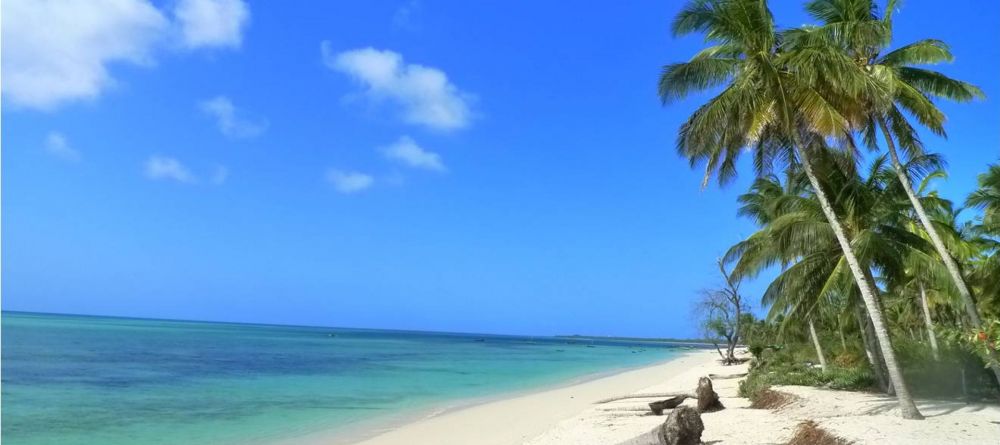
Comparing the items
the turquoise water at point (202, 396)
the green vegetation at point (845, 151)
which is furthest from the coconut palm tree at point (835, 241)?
the turquoise water at point (202, 396)

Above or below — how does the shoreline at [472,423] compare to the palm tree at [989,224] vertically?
below

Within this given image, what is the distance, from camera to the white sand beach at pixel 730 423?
9398 millimetres

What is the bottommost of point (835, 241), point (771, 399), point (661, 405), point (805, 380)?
point (661, 405)

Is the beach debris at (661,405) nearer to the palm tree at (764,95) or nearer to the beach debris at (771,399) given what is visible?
the beach debris at (771,399)

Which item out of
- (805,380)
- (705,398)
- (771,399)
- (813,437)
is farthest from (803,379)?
(813,437)

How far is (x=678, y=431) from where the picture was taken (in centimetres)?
834

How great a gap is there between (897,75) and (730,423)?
8.14 m

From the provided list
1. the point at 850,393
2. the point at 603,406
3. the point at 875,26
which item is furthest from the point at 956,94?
the point at 603,406

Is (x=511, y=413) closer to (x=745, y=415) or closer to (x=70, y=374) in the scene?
(x=745, y=415)

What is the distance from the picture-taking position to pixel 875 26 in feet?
38.6

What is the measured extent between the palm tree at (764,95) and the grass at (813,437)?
1.96m

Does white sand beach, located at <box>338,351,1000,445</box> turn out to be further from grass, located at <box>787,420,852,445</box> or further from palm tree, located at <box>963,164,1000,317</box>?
palm tree, located at <box>963,164,1000,317</box>

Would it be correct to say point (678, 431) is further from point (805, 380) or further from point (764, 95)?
point (805, 380)

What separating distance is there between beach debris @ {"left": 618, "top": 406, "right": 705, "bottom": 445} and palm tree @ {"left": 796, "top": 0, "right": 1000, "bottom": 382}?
6688 mm
